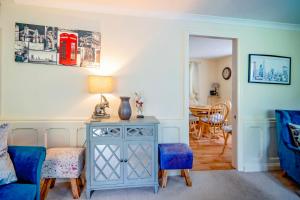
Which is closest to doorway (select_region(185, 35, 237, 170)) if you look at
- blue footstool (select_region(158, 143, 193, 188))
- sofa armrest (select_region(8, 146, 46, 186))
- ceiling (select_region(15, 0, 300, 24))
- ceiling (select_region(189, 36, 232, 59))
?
ceiling (select_region(189, 36, 232, 59))

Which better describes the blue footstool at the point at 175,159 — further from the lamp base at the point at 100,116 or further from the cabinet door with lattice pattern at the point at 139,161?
the lamp base at the point at 100,116

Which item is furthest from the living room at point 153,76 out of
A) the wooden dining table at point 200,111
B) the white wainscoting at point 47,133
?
the wooden dining table at point 200,111

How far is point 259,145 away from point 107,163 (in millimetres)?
2378

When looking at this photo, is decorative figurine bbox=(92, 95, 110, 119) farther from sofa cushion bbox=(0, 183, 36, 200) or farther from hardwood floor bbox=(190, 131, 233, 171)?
hardwood floor bbox=(190, 131, 233, 171)

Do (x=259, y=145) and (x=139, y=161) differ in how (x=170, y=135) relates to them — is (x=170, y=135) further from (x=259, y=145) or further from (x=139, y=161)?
(x=259, y=145)

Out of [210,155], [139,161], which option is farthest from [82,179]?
[210,155]

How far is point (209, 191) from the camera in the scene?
2219 mm

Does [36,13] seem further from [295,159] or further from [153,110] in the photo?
[295,159]

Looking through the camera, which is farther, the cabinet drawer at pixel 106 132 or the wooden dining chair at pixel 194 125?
the wooden dining chair at pixel 194 125

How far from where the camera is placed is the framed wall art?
227 centimetres

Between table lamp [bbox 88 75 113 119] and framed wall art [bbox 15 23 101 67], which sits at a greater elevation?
framed wall art [bbox 15 23 101 67]

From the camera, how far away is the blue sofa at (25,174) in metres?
1.35

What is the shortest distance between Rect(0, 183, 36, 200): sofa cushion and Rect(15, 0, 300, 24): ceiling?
209cm

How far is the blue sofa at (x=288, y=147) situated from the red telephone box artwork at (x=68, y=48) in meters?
2.99
